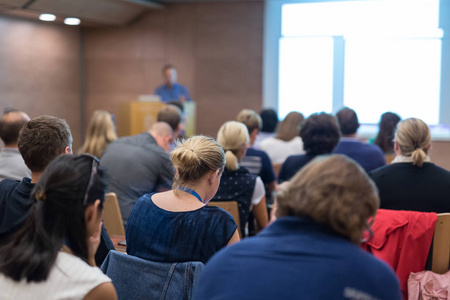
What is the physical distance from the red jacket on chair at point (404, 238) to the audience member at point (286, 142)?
227cm

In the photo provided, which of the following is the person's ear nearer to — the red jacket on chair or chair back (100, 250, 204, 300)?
chair back (100, 250, 204, 300)

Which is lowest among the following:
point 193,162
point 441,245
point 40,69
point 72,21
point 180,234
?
point 441,245

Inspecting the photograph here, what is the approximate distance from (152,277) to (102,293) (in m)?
0.45

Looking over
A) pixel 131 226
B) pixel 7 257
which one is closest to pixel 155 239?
pixel 131 226

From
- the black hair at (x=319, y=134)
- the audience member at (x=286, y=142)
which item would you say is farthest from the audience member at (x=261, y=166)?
the audience member at (x=286, y=142)

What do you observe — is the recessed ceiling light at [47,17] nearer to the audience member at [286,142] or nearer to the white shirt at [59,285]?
the audience member at [286,142]

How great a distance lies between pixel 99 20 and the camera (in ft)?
28.2

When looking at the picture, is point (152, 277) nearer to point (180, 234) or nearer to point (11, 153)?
point (180, 234)

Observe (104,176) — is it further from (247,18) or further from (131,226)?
(247,18)

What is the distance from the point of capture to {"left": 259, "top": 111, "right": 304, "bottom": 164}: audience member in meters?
4.87

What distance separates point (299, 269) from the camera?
1.16 m

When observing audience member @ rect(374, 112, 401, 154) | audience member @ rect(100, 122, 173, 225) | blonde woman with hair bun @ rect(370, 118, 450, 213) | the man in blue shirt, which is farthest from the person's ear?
the man in blue shirt

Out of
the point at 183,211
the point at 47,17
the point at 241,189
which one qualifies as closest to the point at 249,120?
the point at 241,189

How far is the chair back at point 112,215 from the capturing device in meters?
2.99
